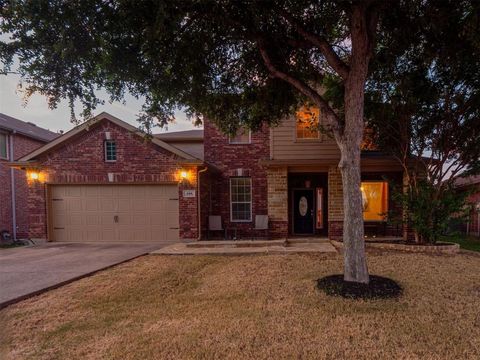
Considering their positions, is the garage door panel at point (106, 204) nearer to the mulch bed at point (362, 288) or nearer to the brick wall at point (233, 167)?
the brick wall at point (233, 167)

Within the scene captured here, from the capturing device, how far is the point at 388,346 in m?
2.88

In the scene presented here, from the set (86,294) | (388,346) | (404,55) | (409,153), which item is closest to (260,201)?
(409,153)

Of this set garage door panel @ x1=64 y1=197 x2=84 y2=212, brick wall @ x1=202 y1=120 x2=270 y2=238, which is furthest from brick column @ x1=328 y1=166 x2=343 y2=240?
garage door panel @ x1=64 y1=197 x2=84 y2=212

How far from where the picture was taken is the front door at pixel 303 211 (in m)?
11.7

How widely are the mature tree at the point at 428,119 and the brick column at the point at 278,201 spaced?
140 inches

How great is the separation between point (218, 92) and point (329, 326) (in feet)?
17.3

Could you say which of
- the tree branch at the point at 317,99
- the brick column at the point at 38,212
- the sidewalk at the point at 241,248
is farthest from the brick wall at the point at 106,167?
the tree branch at the point at 317,99

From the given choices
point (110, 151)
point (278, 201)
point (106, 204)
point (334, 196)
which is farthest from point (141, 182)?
point (334, 196)

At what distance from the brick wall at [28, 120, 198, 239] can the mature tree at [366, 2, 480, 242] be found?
616 cm

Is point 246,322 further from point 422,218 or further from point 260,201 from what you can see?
point 260,201

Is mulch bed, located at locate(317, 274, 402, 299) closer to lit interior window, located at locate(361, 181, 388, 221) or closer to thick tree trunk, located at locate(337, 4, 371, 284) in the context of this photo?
thick tree trunk, located at locate(337, 4, 371, 284)

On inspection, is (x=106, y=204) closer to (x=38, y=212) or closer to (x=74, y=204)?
(x=74, y=204)

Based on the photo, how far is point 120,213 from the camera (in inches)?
395

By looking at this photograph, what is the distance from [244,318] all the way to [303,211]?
8.54 m
